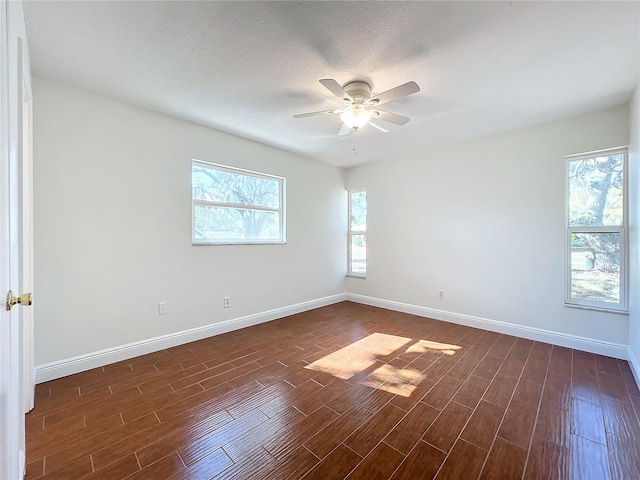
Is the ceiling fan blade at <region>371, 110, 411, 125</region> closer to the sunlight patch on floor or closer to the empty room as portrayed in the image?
the empty room

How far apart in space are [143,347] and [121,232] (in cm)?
113

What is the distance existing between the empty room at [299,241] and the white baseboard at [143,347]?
0.02 m

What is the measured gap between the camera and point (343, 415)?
6.07 ft

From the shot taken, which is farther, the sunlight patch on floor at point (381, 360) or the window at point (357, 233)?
the window at point (357, 233)

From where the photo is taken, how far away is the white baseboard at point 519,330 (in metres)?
2.74

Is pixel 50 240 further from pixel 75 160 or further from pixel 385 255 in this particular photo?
pixel 385 255

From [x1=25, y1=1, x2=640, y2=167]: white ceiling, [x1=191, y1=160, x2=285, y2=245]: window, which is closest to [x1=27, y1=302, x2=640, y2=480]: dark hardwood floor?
[x1=191, y1=160, x2=285, y2=245]: window

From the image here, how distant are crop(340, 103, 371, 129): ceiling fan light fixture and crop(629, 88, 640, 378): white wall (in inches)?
82.7

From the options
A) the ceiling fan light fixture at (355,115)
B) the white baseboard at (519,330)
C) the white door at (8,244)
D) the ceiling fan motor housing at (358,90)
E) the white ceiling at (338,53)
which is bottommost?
the white baseboard at (519,330)

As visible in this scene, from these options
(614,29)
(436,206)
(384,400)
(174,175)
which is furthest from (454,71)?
(174,175)

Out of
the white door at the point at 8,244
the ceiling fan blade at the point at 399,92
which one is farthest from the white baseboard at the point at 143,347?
the ceiling fan blade at the point at 399,92

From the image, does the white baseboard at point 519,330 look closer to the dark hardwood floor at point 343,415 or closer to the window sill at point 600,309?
the dark hardwood floor at point 343,415

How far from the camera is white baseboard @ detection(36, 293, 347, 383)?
7.50 ft

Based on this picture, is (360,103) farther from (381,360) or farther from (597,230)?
(597,230)
